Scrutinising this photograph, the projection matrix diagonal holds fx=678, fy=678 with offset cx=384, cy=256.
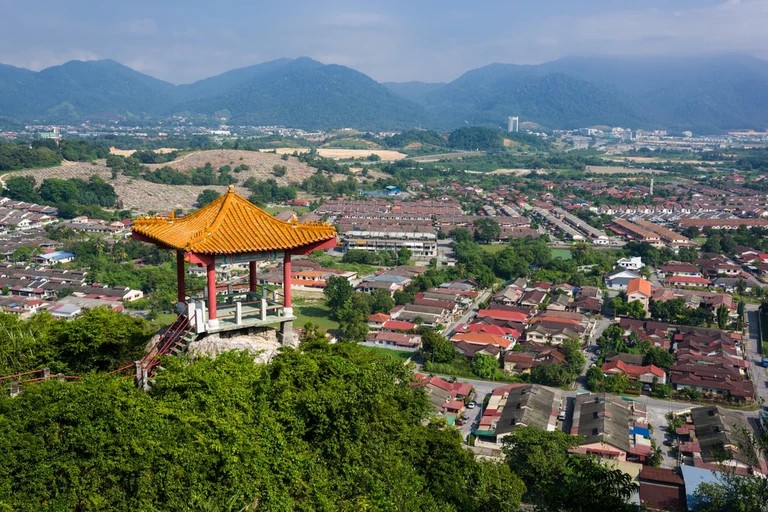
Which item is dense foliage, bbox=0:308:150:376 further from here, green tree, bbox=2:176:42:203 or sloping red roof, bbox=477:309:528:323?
green tree, bbox=2:176:42:203

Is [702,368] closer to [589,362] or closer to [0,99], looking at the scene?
[589,362]

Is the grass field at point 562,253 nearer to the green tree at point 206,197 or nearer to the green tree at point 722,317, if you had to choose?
the green tree at point 722,317

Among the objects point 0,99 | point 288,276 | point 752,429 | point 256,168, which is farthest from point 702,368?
point 0,99

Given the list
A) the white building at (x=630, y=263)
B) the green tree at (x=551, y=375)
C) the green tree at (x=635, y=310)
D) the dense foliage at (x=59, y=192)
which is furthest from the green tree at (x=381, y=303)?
the dense foliage at (x=59, y=192)

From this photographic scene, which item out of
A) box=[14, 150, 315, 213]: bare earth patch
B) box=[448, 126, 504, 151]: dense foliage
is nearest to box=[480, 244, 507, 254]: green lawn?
box=[14, 150, 315, 213]: bare earth patch

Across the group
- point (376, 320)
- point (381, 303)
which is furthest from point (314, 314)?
point (376, 320)

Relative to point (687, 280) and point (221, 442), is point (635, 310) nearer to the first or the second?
point (687, 280)

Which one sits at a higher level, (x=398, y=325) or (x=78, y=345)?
(x=78, y=345)
